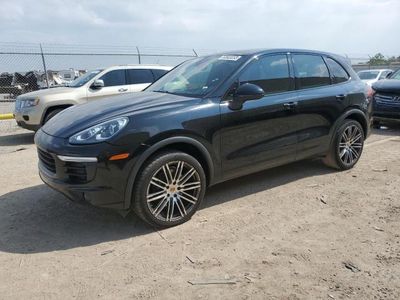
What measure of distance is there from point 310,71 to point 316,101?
0.42 metres

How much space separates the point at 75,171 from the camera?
3861 millimetres

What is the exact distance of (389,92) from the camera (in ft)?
31.6

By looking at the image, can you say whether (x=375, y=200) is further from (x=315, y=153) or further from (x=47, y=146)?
(x=47, y=146)

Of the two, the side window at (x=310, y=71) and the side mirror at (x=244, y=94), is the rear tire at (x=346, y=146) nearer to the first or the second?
the side window at (x=310, y=71)

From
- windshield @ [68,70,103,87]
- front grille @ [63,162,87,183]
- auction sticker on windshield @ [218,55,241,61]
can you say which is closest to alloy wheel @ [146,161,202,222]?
front grille @ [63,162,87,183]

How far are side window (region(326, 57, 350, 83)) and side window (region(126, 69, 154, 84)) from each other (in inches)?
241

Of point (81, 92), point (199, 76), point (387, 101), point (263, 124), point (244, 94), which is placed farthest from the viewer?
point (81, 92)

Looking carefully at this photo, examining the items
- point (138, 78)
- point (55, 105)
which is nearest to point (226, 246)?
point (55, 105)

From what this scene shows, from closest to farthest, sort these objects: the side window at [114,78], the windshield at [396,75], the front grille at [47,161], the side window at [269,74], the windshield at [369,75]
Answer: the front grille at [47,161], the side window at [269,74], the side window at [114,78], the windshield at [396,75], the windshield at [369,75]

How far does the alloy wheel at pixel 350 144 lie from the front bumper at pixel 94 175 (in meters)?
3.37

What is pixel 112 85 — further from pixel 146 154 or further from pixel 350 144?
pixel 146 154

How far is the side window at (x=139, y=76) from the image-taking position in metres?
10.9

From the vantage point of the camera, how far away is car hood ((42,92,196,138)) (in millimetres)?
4062

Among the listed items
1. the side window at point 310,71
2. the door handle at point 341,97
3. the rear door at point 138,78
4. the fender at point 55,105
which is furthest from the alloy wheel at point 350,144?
the fender at point 55,105
